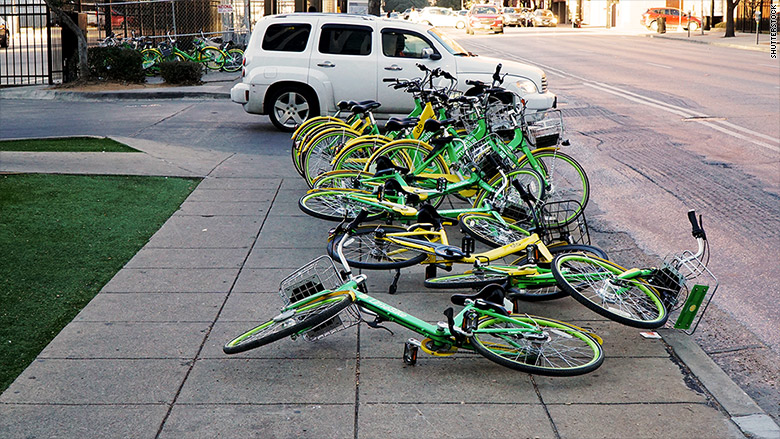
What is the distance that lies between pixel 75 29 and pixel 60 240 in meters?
14.7

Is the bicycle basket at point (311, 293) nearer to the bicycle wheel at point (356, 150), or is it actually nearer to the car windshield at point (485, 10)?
the bicycle wheel at point (356, 150)

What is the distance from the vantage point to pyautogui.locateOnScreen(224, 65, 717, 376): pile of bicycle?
16.0ft

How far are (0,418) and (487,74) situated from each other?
11.2 meters

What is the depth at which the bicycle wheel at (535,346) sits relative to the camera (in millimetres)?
4684

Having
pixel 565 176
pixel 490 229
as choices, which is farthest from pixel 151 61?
pixel 490 229

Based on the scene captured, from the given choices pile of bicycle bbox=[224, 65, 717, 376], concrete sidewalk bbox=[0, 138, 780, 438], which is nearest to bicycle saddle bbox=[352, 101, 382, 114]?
pile of bicycle bbox=[224, 65, 717, 376]

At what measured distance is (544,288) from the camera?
597 centimetres

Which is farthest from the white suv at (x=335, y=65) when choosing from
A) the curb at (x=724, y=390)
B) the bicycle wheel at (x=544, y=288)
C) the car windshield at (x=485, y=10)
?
the car windshield at (x=485, y=10)

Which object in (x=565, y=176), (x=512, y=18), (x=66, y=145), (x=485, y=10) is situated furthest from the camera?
(x=512, y=18)

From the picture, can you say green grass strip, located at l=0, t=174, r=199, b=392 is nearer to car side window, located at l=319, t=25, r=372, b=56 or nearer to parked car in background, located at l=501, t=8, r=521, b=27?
car side window, located at l=319, t=25, r=372, b=56

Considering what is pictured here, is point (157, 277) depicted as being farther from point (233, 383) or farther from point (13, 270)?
point (233, 383)

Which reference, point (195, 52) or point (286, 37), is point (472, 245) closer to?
point (286, 37)

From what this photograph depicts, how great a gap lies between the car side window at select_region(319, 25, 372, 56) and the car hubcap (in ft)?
2.96

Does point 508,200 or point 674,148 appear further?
point 674,148
